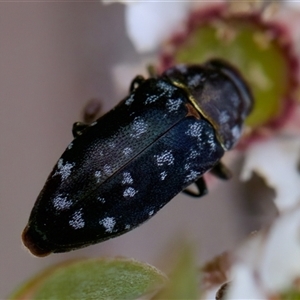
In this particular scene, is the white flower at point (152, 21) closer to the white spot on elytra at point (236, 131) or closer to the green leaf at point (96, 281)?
the white spot on elytra at point (236, 131)

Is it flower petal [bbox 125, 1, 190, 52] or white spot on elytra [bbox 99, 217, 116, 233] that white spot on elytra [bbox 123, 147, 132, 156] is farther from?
flower petal [bbox 125, 1, 190, 52]

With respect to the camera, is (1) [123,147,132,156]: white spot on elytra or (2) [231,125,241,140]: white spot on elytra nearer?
(1) [123,147,132,156]: white spot on elytra

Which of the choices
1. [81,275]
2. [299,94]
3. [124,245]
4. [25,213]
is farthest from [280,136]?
[81,275]

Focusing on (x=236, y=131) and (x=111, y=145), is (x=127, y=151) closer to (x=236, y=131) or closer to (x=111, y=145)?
(x=111, y=145)

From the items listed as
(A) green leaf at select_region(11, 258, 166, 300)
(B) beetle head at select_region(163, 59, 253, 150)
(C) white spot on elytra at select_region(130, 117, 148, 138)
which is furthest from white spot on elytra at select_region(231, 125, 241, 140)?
(A) green leaf at select_region(11, 258, 166, 300)

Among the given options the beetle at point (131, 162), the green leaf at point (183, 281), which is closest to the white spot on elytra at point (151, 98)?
the beetle at point (131, 162)
